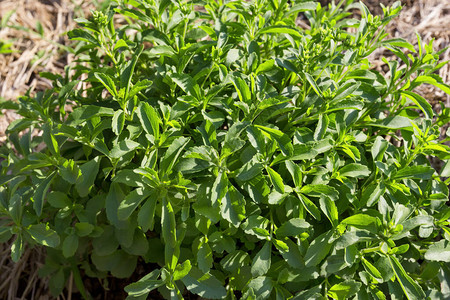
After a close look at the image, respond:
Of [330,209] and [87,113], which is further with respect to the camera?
[87,113]

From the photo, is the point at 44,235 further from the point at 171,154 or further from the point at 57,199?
the point at 171,154

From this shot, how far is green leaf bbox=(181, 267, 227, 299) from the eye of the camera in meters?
1.69

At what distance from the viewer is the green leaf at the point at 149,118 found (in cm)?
167

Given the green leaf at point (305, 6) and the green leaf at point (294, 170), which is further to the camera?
the green leaf at point (305, 6)

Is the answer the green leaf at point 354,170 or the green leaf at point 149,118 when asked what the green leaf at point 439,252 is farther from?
the green leaf at point 149,118

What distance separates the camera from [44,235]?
1.77m

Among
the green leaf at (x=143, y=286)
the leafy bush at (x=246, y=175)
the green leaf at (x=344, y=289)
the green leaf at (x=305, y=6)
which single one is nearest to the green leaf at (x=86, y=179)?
the leafy bush at (x=246, y=175)

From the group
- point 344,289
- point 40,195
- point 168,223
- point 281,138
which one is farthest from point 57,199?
point 344,289

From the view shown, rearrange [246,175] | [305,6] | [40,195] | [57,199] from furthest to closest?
[305,6] → [57,199] → [40,195] → [246,175]

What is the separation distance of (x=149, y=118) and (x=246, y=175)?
0.40 m

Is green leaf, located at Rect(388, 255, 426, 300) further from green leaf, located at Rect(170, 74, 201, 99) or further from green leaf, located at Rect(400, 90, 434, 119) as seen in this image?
green leaf, located at Rect(170, 74, 201, 99)

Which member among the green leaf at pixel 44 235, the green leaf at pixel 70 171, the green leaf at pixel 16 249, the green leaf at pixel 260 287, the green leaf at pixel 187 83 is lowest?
the green leaf at pixel 260 287

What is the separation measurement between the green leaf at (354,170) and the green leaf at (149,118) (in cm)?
71

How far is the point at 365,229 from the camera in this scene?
1692 millimetres
